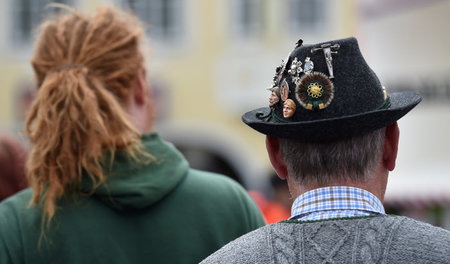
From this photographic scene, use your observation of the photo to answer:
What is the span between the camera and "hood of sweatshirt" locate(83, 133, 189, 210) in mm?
2191

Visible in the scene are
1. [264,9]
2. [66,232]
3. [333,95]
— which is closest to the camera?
[333,95]

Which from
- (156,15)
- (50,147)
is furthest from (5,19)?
(50,147)

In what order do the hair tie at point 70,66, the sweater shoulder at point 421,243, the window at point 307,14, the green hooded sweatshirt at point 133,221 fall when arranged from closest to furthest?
the sweater shoulder at point 421,243, the green hooded sweatshirt at point 133,221, the hair tie at point 70,66, the window at point 307,14

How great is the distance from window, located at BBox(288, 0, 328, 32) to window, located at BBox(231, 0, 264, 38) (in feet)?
2.01

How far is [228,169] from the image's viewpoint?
15508mm

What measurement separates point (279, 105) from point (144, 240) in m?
0.68

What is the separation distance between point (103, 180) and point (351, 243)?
2.92ft

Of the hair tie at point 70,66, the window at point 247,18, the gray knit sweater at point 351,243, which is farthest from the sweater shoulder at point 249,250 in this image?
the window at point 247,18

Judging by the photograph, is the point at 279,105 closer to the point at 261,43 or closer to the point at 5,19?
the point at 261,43

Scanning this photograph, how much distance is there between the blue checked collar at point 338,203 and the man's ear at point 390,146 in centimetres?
9

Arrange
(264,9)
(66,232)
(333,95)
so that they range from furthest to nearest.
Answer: (264,9) → (66,232) → (333,95)

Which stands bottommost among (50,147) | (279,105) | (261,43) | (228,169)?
(228,169)

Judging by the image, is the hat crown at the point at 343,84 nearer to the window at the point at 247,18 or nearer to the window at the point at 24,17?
the window at the point at 247,18

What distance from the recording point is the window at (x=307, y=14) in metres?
14.8
